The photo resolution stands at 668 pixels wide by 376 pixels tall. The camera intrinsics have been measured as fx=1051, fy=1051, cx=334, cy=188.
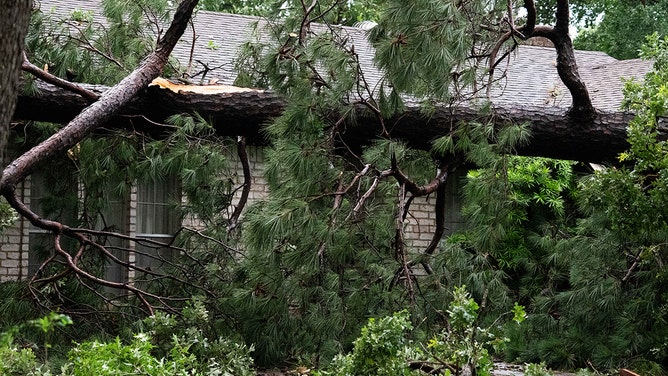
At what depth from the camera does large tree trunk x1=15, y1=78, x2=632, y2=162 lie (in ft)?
26.3

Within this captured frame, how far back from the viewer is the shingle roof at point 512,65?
13.7 metres

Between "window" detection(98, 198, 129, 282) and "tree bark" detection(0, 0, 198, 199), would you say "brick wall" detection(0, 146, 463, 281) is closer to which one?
"window" detection(98, 198, 129, 282)

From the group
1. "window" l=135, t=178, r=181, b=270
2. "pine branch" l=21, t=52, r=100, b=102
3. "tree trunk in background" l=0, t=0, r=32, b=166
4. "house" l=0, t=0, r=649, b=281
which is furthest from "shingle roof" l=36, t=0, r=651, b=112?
"tree trunk in background" l=0, t=0, r=32, b=166

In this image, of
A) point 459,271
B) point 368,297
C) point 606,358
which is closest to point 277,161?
point 368,297

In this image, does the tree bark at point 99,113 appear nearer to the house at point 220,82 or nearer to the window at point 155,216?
the house at point 220,82

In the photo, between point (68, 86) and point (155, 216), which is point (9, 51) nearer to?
point (68, 86)

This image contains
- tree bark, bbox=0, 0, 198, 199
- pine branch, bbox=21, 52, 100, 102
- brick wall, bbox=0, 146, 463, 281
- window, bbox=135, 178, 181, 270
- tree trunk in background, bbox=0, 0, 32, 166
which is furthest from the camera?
window, bbox=135, 178, 181, 270

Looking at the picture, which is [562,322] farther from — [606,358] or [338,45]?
[338,45]

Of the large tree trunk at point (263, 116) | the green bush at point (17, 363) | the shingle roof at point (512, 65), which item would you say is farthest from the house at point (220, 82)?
the green bush at point (17, 363)

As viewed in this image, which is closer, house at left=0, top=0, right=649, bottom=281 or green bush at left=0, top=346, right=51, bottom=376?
green bush at left=0, top=346, right=51, bottom=376

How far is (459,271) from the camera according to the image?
8.00 metres

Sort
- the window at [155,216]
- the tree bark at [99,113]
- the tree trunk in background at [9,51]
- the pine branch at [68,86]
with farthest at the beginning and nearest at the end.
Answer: the window at [155,216]
the pine branch at [68,86]
the tree bark at [99,113]
the tree trunk in background at [9,51]

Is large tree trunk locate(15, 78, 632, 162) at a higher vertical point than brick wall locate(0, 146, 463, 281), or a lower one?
higher

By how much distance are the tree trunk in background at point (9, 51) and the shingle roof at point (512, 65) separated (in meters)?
9.30
